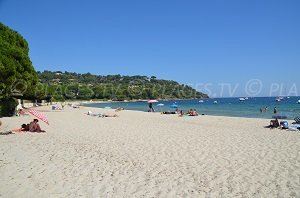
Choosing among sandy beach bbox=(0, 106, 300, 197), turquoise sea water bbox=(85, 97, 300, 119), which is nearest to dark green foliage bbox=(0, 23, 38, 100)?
sandy beach bbox=(0, 106, 300, 197)

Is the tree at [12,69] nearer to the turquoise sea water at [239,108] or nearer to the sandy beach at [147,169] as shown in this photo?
the sandy beach at [147,169]

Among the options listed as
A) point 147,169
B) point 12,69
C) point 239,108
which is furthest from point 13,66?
point 239,108

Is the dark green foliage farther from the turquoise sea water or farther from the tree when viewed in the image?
the turquoise sea water

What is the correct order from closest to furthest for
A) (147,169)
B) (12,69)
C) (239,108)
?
(147,169)
(12,69)
(239,108)

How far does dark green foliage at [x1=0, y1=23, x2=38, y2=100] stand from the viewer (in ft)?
79.1

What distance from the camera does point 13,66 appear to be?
24203 millimetres

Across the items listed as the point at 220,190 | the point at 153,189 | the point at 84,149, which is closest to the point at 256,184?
the point at 220,190

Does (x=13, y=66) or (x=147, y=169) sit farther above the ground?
(x=13, y=66)

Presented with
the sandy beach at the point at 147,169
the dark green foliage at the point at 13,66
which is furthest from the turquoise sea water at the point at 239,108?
the sandy beach at the point at 147,169

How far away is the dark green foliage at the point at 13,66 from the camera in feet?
79.1

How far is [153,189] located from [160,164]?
8.79 feet

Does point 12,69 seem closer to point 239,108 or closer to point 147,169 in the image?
point 147,169

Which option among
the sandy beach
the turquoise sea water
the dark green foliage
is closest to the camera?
the sandy beach

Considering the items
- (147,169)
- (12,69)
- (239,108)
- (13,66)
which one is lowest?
(147,169)
